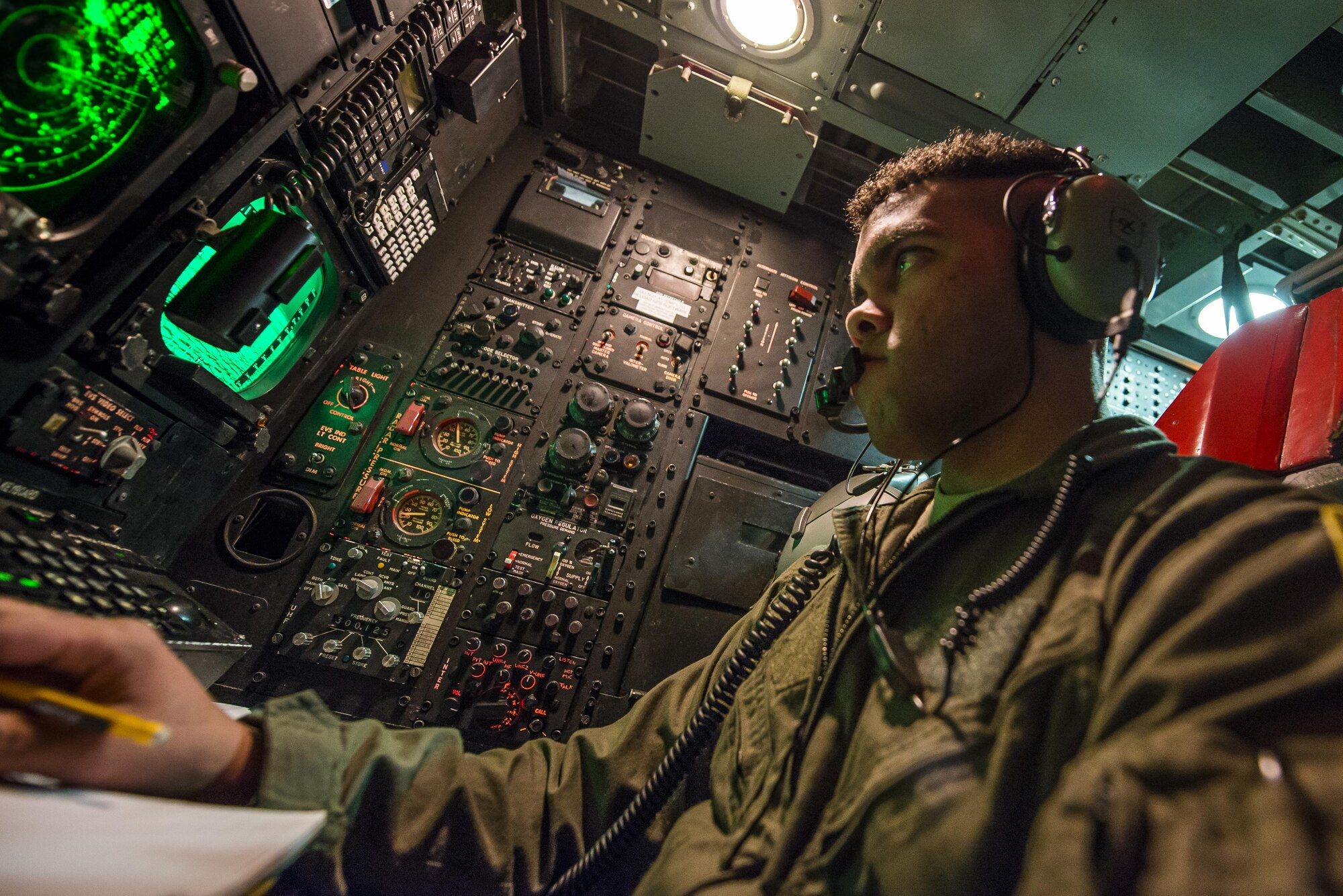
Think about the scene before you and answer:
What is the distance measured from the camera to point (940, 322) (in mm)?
1104

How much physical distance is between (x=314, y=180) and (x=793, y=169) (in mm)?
2202

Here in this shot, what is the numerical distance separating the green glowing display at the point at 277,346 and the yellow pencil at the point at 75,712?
4.64 ft

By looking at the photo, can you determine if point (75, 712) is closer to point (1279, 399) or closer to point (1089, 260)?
point (1089, 260)

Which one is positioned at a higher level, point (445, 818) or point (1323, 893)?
point (1323, 893)

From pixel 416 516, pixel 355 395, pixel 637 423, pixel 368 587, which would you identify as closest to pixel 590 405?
pixel 637 423

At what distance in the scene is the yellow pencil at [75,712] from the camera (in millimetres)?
553

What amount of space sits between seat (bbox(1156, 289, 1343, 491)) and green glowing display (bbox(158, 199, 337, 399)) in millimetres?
2905

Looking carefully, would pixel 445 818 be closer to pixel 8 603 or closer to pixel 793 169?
pixel 8 603

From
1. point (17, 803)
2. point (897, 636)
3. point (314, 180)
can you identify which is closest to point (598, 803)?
point (897, 636)

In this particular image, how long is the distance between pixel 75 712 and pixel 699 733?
3.30 feet

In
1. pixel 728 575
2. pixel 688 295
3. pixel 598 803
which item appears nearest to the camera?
pixel 598 803

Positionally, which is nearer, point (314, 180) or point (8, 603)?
point (8, 603)

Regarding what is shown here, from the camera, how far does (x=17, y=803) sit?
52 centimetres

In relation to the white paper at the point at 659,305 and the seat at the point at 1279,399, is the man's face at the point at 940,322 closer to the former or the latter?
the seat at the point at 1279,399
